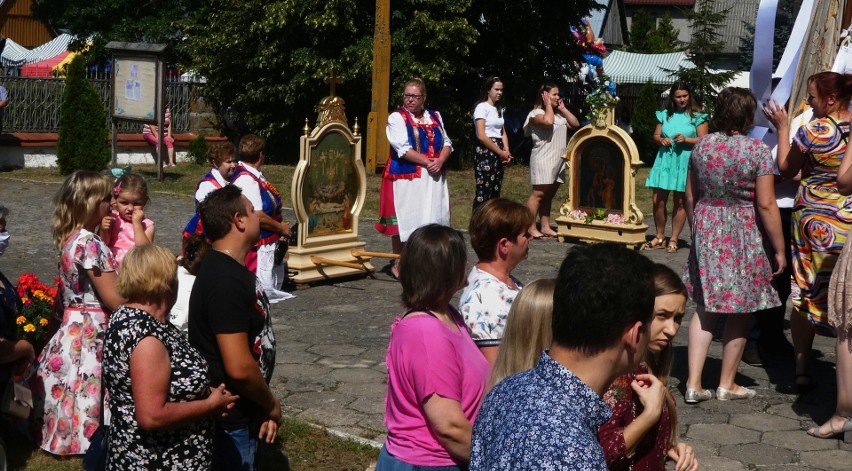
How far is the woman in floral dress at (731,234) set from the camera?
6344mm

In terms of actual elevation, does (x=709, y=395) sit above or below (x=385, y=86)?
below

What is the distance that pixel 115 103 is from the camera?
59.8 feet

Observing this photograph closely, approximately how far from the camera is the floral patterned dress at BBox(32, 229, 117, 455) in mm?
5070

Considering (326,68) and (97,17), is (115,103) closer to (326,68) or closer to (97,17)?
(326,68)

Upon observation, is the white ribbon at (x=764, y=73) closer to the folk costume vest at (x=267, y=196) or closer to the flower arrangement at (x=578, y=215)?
the folk costume vest at (x=267, y=196)

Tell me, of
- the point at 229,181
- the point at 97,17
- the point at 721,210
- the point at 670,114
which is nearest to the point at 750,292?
the point at 721,210

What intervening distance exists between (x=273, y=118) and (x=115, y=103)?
18.7 feet

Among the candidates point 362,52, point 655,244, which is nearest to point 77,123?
point 362,52

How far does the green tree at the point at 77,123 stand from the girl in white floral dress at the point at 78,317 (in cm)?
1358

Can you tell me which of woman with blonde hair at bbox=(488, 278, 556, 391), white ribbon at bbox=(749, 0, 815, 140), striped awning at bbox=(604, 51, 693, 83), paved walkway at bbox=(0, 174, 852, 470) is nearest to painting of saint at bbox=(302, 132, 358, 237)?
paved walkway at bbox=(0, 174, 852, 470)

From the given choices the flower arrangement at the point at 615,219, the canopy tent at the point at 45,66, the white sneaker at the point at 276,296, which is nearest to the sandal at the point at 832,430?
the white sneaker at the point at 276,296

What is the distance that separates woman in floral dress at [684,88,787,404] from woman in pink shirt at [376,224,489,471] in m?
3.25

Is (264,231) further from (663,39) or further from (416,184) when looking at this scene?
(663,39)

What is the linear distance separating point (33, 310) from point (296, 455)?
70.6 inches
